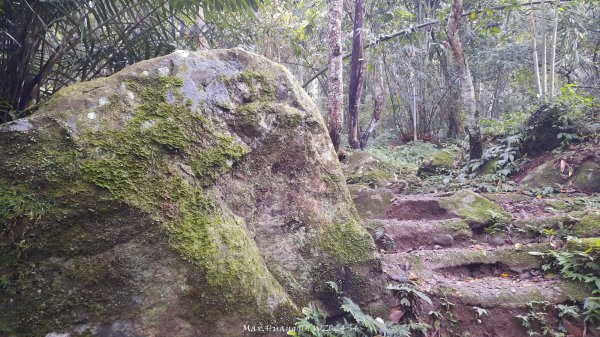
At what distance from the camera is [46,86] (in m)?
4.31

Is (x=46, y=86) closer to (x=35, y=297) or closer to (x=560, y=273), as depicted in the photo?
(x=35, y=297)

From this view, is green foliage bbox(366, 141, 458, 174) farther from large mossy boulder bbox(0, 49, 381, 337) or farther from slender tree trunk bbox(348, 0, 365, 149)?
large mossy boulder bbox(0, 49, 381, 337)

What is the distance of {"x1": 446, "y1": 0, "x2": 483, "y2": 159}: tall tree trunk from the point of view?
8.41 metres

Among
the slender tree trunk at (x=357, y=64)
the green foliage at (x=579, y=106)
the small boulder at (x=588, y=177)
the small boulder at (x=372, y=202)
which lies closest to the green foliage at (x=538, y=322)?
the small boulder at (x=372, y=202)

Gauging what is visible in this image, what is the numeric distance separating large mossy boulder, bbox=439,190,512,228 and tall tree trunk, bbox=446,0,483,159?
3.29 m

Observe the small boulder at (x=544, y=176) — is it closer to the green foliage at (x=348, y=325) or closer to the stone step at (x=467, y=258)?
the stone step at (x=467, y=258)

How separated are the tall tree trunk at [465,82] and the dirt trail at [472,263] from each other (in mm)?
2827

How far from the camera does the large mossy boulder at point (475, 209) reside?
5.48 meters

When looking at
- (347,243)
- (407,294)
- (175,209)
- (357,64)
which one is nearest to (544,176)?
(357,64)

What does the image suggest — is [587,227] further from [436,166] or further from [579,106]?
[436,166]

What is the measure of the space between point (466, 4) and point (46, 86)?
12849mm

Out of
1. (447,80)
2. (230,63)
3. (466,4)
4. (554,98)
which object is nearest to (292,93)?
(230,63)

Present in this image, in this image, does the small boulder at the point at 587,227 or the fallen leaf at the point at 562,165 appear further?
the fallen leaf at the point at 562,165

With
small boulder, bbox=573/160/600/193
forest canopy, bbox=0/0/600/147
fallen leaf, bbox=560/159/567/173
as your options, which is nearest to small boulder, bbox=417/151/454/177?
forest canopy, bbox=0/0/600/147
